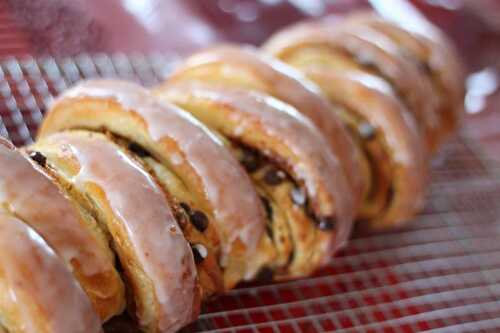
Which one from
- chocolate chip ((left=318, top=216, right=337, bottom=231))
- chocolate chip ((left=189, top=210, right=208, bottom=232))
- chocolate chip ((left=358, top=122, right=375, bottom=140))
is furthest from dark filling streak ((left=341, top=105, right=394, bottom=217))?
chocolate chip ((left=189, top=210, right=208, bottom=232))

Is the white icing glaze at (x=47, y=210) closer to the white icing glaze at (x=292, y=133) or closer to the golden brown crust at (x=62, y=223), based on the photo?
the golden brown crust at (x=62, y=223)

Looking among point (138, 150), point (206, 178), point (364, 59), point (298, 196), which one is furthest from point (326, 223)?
point (364, 59)

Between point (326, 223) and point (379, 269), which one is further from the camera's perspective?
point (379, 269)

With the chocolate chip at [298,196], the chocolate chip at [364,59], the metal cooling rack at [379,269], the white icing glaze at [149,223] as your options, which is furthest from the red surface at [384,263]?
the chocolate chip at [364,59]

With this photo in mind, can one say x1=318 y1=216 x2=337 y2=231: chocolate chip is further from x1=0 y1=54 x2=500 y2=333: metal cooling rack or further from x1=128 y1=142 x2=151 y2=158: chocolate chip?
x1=128 y1=142 x2=151 y2=158: chocolate chip

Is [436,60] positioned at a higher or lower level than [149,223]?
lower

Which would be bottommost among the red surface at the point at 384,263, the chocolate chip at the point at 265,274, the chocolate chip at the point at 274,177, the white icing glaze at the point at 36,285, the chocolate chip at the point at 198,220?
the red surface at the point at 384,263

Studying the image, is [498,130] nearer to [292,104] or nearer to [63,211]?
[292,104]

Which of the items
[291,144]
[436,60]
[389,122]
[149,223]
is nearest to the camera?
[149,223]

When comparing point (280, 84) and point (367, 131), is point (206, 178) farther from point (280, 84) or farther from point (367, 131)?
point (367, 131)
